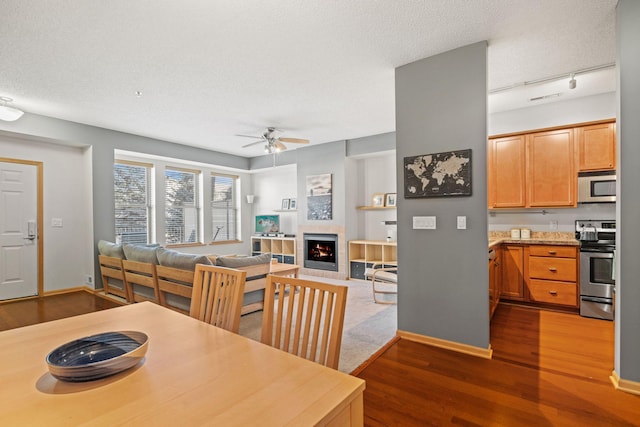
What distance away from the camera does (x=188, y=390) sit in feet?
2.99

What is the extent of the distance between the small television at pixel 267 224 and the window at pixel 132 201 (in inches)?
97.9

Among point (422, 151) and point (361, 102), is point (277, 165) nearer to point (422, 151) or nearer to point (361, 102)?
point (361, 102)

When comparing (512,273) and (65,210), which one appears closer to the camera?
(512,273)

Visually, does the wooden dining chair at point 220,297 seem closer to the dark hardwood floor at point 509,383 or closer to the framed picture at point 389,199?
the dark hardwood floor at point 509,383

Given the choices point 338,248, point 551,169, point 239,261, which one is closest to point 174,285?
point 239,261

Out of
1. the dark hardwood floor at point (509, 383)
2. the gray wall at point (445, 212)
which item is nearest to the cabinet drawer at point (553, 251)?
the dark hardwood floor at point (509, 383)

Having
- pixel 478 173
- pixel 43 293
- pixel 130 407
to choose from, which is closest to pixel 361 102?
pixel 478 173

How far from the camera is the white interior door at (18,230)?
4551 mm

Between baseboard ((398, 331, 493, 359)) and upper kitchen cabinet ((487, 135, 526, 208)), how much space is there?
250 centimetres

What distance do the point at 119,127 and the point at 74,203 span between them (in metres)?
1.43

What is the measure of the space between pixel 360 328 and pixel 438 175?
5.80 feet

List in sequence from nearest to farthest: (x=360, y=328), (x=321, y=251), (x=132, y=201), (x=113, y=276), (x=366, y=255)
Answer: (x=360, y=328) → (x=113, y=276) → (x=366, y=255) → (x=132, y=201) → (x=321, y=251)

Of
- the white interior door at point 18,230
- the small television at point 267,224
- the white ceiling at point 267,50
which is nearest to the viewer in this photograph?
the white ceiling at point 267,50

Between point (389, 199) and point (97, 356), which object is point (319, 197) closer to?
point (389, 199)
